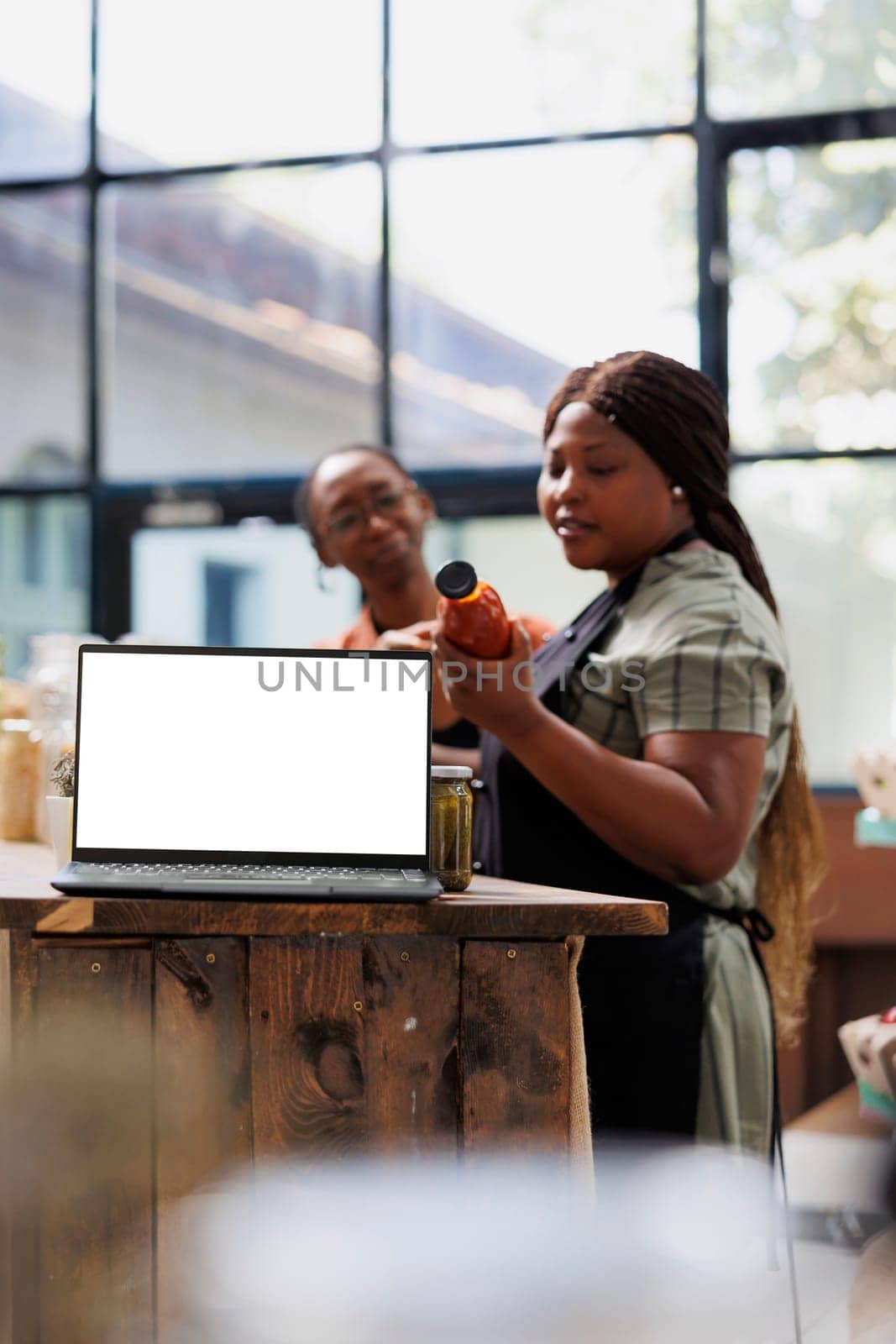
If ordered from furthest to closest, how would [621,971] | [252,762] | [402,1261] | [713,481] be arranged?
[713,481], [621,971], [252,762], [402,1261]

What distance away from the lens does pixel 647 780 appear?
49.3 inches

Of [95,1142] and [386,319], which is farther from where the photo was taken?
[386,319]

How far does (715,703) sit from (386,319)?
99.1 inches

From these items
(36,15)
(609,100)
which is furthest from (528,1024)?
(36,15)

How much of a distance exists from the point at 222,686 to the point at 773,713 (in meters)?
0.57

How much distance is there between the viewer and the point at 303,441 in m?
3.72

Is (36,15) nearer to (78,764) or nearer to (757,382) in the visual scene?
(757,382)

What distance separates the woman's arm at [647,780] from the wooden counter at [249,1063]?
0.72 feet

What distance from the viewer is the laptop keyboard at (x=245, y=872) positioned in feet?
3.32

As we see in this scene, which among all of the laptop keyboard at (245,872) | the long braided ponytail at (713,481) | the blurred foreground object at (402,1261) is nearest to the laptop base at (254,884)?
the laptop keyboard at (245,872)

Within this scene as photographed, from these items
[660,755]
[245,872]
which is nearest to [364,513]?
[660,755]

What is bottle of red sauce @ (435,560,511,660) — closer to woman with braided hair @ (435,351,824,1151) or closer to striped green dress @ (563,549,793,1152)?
woman with braided hair @ (435,351,824,1151)

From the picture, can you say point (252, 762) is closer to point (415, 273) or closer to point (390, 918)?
point (390, 918)

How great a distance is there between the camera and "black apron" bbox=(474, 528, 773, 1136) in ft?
4.50
